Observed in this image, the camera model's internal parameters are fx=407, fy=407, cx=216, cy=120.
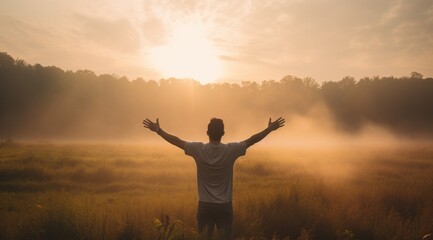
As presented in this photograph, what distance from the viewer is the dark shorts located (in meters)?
5.27

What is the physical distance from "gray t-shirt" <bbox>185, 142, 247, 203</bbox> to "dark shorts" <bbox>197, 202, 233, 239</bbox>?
0.07 meters

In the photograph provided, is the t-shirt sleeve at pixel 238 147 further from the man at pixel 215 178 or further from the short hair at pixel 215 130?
A: the short hair at pixel 215 130

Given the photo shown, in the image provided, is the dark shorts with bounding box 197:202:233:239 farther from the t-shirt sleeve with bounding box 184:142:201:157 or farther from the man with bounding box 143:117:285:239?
the t-shirt sleeve with bounding box 184:142:201:157

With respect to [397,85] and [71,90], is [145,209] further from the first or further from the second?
[397,85]

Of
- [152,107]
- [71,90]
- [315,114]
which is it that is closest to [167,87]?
[152,107]

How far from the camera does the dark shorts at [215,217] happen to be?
527cm

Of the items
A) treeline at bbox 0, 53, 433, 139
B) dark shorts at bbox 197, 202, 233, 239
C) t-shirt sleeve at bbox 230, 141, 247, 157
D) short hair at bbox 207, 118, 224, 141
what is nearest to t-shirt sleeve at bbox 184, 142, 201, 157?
short hair at bbox 207, 118, 224, 141

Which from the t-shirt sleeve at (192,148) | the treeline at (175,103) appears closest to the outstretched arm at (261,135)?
the t-shirt sleeve at (192,148)

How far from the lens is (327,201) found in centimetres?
1203

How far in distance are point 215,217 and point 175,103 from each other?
348 ft

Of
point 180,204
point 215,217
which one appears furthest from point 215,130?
point 180,204

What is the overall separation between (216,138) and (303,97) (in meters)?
118

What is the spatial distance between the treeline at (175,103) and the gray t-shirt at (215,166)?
72.8 metres

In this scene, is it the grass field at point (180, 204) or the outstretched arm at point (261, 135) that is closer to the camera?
the outstretched arm at point (261, 135)
